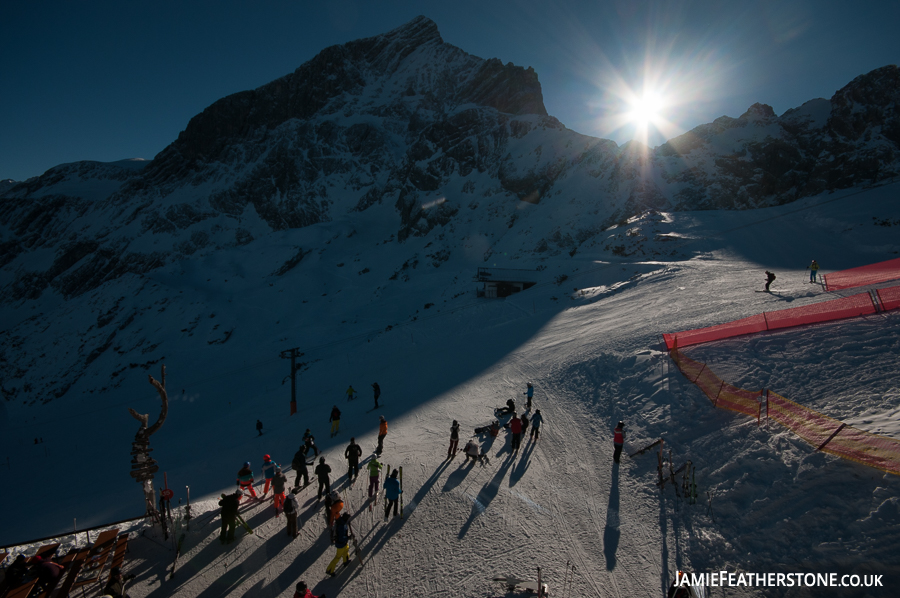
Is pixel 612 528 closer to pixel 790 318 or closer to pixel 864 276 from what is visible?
pixel 790 318

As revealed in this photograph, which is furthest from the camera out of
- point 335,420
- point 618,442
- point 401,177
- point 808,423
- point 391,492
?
point 401,177

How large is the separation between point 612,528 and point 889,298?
468 inches

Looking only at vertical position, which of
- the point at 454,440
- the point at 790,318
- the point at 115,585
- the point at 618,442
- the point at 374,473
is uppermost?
the point at 790,318

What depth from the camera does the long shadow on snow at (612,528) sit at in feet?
22.7

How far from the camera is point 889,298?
11969mm

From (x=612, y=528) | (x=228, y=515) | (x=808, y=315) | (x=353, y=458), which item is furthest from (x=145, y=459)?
(x=808, y=315)

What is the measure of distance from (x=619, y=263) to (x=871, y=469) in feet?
92.8

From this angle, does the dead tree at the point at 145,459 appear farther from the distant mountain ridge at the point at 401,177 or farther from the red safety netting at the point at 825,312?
the distant mountain ridge at the point at 401,177

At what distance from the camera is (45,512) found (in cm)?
1611

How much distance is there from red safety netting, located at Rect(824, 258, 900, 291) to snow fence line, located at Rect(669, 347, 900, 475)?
1099 centimetres

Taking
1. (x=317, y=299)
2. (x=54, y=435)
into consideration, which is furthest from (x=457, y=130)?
(x=54, y=435)

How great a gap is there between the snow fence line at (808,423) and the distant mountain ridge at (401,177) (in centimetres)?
2661

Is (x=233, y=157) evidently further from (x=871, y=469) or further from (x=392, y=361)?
(x=871, y=469)

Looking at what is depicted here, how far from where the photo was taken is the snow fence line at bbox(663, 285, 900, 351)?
11.8m
